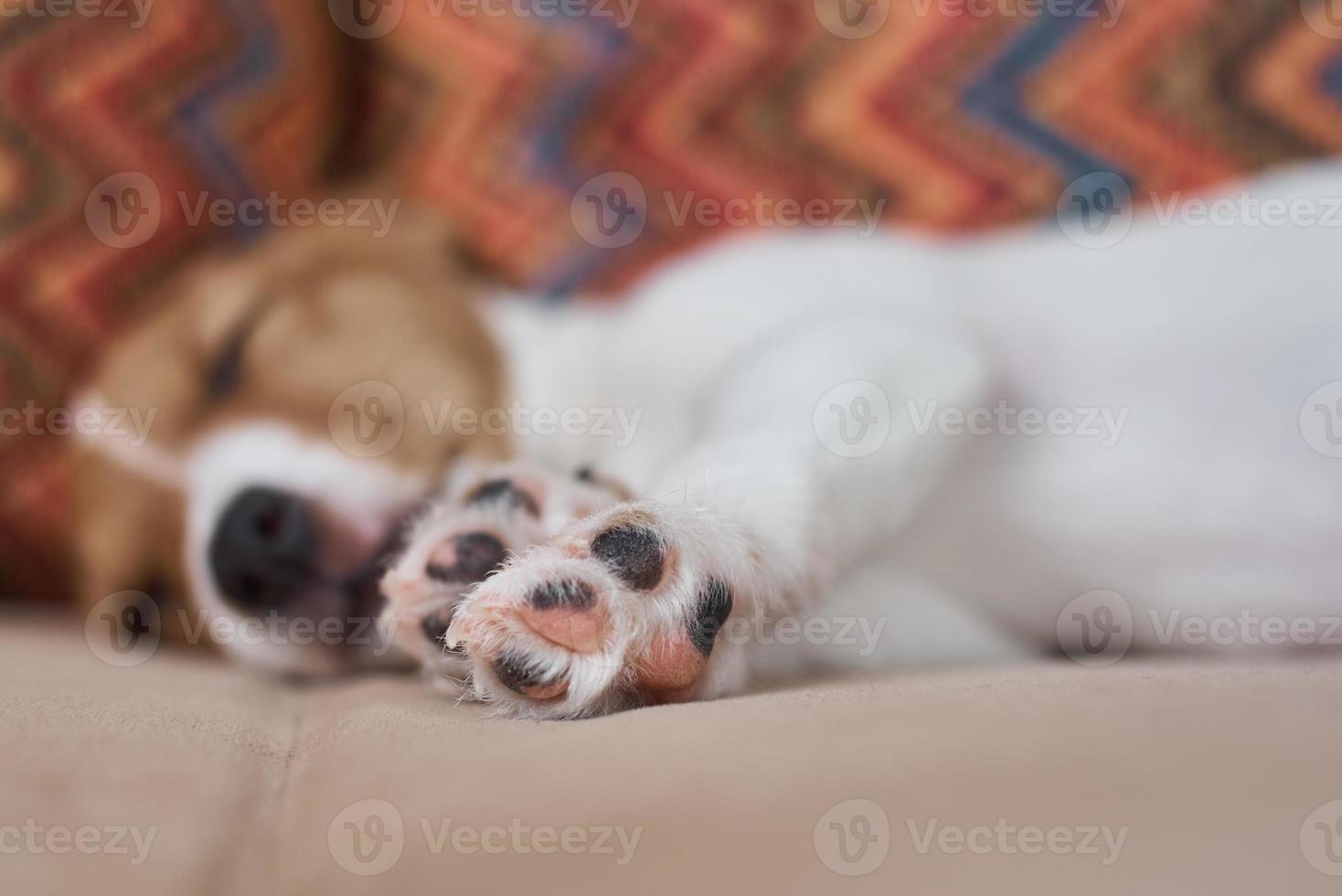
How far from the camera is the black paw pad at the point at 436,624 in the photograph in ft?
3.37

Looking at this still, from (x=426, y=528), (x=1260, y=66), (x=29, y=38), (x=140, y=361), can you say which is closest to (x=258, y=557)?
(x=426, y=528)

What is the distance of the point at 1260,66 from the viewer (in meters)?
1.79

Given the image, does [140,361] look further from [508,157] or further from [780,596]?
[780,596]

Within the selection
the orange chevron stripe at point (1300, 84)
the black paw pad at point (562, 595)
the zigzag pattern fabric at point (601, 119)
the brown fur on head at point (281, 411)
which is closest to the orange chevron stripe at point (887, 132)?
the zigzag pattern fabric at point (601, 119)

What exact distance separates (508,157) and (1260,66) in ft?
4.30

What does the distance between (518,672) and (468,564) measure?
19 centimetres

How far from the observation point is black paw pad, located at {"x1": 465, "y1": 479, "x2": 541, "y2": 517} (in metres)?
1.12

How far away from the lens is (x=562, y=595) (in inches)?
33.9

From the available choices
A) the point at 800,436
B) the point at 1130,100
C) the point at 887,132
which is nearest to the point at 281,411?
the point at 800,436

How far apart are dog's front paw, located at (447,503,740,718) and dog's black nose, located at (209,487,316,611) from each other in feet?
1.62

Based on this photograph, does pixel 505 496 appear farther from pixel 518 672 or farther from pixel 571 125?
pixel 571 125

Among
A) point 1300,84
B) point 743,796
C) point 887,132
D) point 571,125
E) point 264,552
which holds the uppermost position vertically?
point 1300,84

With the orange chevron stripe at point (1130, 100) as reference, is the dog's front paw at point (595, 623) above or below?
below

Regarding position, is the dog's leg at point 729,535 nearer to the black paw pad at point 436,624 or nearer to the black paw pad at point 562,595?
the black paw pad at point 562,595
